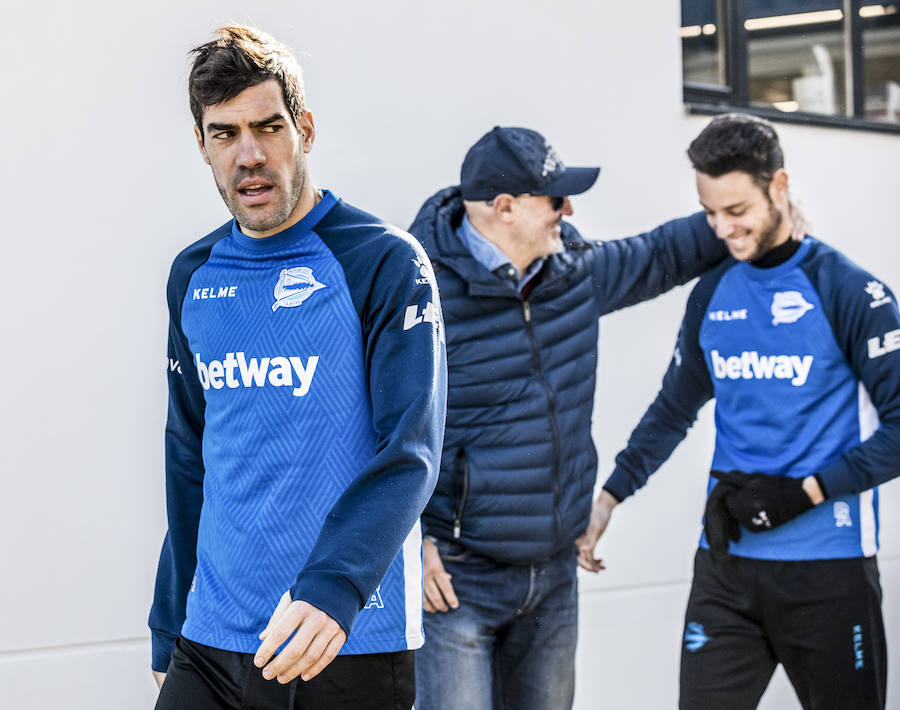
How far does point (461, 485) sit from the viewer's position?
343 centimetres

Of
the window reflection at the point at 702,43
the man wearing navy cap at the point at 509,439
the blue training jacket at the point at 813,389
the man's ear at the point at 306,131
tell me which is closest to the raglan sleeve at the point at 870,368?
the blue training jacket at the point at 813,389

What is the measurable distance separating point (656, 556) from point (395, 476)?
9.84 ft

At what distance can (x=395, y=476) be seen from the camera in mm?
2252

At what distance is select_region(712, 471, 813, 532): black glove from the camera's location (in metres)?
3.44

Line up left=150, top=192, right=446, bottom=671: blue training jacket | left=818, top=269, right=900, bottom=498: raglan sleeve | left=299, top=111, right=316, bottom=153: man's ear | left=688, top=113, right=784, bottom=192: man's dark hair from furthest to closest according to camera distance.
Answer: left=688, top=113, right=784, bottom=192: man's dark hair → left=818, top=269, right=900, bottom=498: raglan sleeve → left=299, top=111, right=316, bottom=153: man's ear → left=150, top=192, right=446, bottom=671: blue training jacket

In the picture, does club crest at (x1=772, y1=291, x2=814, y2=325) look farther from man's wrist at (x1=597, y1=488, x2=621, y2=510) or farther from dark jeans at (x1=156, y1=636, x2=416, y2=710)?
dark jeans at (x1=156, y1=636, x2=416, y2=710)

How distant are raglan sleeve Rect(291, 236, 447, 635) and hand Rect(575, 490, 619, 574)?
51.6 inches

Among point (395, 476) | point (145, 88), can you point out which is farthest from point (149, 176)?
point (395, 476)

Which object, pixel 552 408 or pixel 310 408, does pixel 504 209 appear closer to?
pixel 552 408

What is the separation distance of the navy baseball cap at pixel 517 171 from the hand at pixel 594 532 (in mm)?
971

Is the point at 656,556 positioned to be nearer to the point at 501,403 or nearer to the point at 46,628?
the point at 501,403

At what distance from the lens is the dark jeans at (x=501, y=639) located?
11.4ft

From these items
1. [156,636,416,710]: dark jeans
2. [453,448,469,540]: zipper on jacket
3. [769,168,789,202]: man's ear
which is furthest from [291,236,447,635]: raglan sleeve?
[769,168,789,202]: man's ear

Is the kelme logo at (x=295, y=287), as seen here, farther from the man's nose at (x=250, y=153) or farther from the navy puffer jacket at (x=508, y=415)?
the navy puffer jacket at (x=508, y=415)
